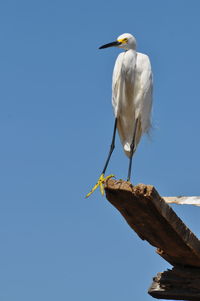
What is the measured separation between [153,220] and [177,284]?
942 millimetres

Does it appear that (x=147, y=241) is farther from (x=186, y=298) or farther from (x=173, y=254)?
(x=186, y=298)

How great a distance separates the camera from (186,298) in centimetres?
482

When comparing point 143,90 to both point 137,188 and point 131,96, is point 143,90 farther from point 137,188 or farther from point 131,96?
point 137,188

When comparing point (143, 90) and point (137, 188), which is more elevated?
point (143, 90)

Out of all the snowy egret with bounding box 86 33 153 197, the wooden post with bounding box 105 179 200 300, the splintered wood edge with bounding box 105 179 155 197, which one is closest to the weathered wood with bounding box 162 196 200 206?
the wooden post with bounding box 105 179 200 300

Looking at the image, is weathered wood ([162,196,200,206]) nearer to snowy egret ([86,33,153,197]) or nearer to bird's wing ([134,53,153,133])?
snowy egret ([86,33,153,197])

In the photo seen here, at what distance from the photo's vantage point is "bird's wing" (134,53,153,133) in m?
6.96

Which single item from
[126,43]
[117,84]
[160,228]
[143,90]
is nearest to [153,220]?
[160,228]

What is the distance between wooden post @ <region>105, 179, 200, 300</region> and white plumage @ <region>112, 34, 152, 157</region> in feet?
7.64

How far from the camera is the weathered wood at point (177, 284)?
4.79 metres

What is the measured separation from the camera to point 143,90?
6980mm

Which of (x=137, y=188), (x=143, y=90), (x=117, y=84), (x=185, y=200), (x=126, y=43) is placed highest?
(x=126, y=43)

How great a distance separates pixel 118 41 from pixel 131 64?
0.41 metres

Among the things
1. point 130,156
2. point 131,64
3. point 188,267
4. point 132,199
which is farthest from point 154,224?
point 131,64
